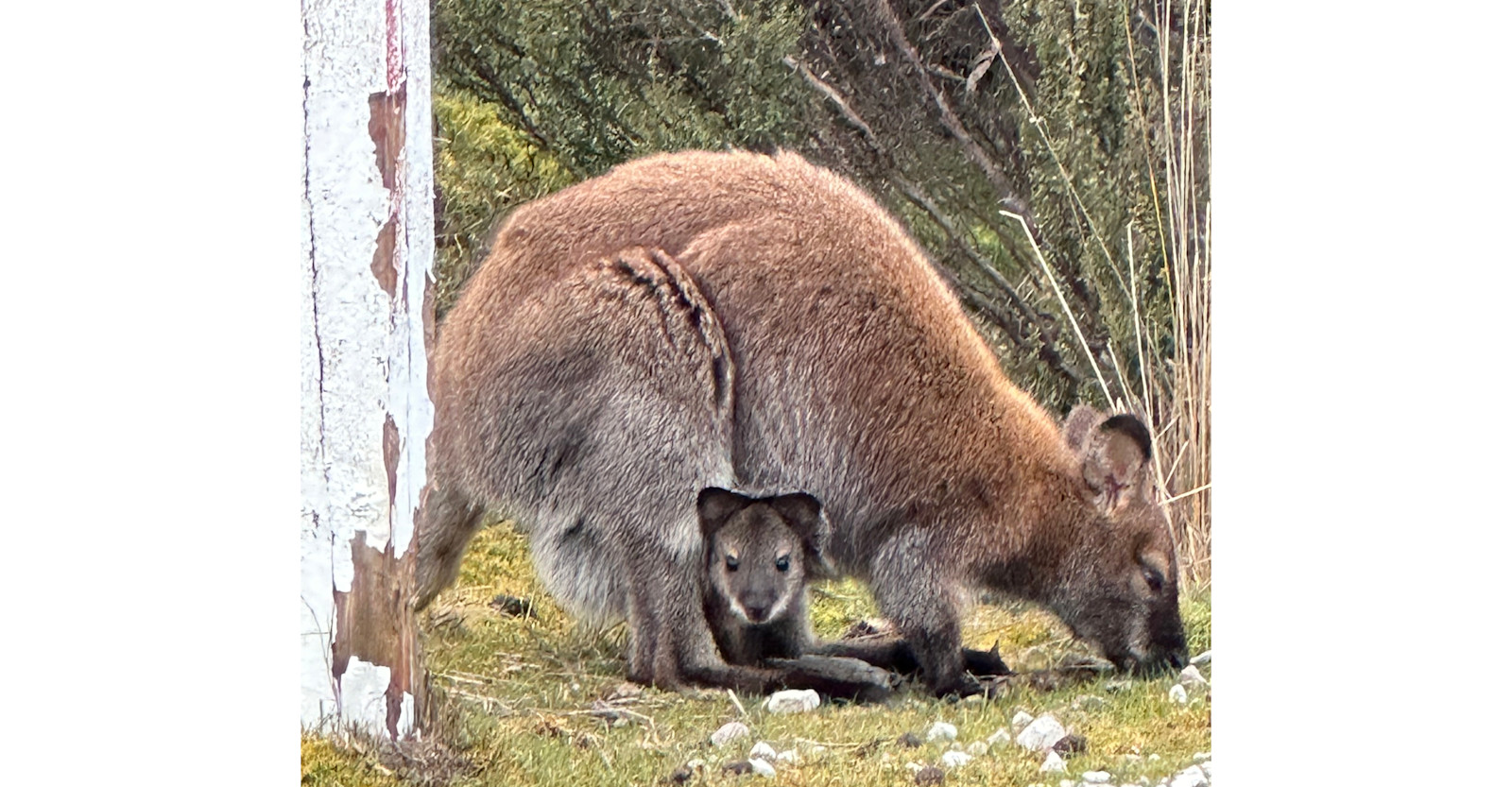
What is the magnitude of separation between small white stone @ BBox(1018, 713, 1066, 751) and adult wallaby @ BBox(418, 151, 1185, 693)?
0.24m

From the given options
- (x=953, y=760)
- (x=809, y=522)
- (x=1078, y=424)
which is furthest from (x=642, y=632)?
(x=1078, y=424)

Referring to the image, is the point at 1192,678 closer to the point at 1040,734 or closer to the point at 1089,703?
the point at 1089,703

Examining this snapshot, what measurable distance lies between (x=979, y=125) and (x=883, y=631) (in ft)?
5.53

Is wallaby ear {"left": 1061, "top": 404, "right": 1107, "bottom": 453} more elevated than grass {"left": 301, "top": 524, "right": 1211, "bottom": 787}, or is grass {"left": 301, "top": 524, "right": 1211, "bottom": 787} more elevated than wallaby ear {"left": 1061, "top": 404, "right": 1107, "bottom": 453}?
wallaby ear {"left": 1061, "top": 404, "right": 1107, "bottom": 453}

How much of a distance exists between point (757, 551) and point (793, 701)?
20.2 inches

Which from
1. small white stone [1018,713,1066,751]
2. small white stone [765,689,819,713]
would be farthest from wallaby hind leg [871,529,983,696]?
small white stone [765,689,819,713]

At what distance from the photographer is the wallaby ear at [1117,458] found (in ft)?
20.9

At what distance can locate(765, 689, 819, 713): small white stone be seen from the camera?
6.21 m

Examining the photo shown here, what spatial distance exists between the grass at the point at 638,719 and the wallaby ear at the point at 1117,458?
48cm

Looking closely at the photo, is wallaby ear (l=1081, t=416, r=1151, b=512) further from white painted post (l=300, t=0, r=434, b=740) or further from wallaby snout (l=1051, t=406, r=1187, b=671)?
white painted post (l=300, t=0, r=434, b=740)

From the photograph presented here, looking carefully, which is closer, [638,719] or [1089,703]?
[638,719]

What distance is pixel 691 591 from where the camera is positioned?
20.2ft

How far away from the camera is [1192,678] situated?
6.52m

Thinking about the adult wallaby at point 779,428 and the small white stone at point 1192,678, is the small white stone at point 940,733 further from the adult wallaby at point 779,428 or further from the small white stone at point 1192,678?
the small white stone at point 1192,678
